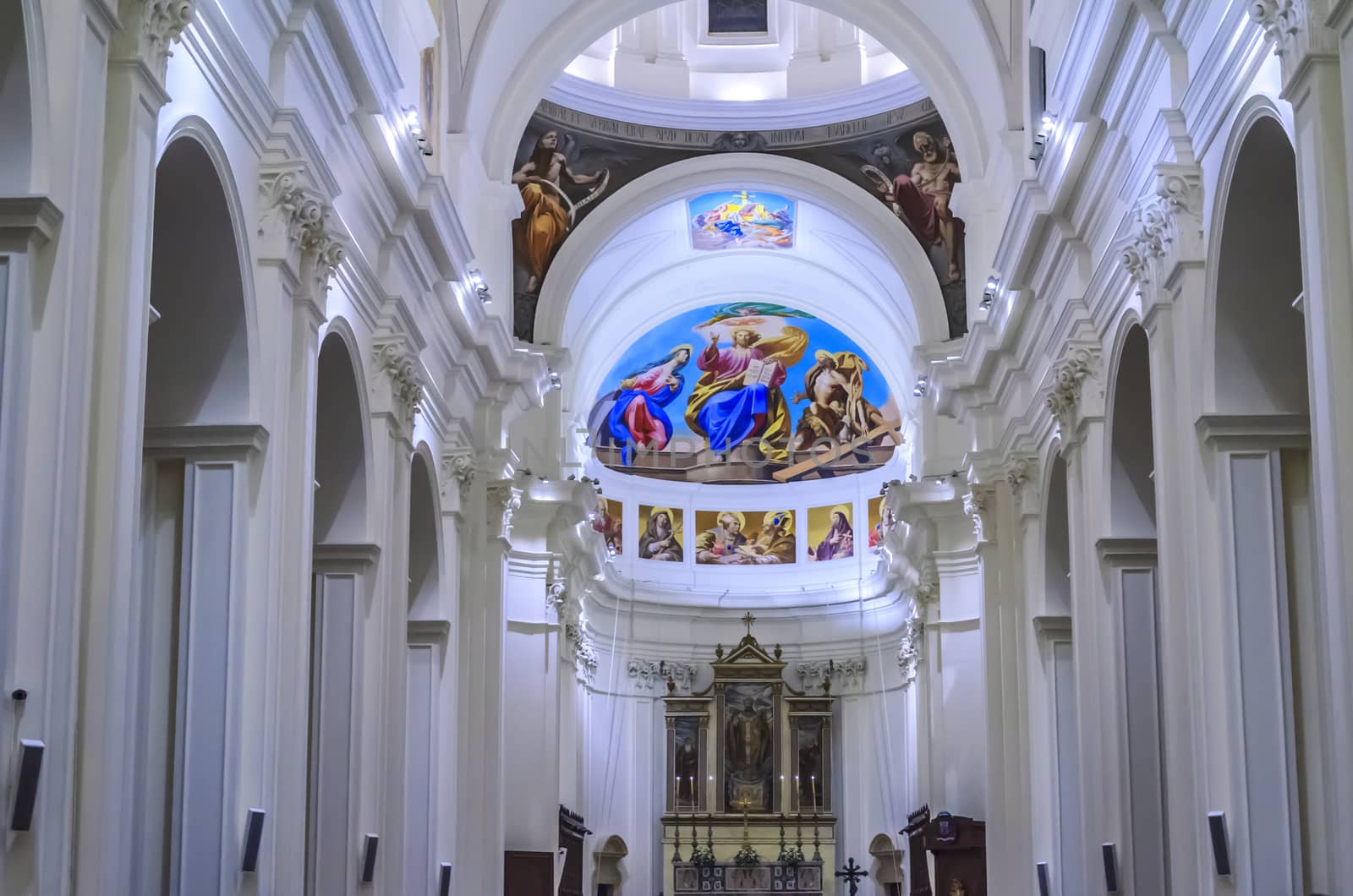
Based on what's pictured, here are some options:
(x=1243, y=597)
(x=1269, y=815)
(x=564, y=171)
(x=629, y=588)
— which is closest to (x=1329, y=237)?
(x=1243, y=597)

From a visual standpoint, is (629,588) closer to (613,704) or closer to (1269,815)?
(613,704)

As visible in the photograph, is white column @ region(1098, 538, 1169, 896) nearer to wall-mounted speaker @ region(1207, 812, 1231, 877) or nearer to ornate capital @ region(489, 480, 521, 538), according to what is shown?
wall-mounted speaker @ region(1207, 812, 1231, 877)

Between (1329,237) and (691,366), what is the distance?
23.0 metres

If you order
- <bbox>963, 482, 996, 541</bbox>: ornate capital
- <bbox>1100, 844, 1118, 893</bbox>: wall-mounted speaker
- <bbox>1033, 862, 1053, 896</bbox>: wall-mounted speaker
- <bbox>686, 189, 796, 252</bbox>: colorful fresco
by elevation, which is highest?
<bbox>686, 189, 796, 252</bbox>: colorful fresco

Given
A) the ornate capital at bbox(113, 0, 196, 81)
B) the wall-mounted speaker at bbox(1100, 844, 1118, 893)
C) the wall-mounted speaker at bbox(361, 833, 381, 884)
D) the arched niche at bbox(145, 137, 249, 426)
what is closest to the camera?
the ornate capital at bbox(113, 0, 196, 81)

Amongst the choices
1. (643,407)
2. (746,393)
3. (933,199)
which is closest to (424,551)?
(933,199)

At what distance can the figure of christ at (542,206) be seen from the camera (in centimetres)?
2277

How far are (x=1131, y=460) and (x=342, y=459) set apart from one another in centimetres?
578

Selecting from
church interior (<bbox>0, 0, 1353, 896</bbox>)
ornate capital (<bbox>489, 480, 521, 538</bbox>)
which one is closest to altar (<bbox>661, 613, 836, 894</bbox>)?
church interior (<bbox>0, 0, 1353, 896</bbox>)

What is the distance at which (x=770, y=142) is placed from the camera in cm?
2375

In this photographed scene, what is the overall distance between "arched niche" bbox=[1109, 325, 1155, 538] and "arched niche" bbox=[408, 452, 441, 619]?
624cm

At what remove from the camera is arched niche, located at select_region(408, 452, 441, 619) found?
16609mm

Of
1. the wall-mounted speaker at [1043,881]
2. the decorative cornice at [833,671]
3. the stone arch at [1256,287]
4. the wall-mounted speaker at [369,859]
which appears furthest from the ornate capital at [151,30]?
the decorative cornice at [833,671]

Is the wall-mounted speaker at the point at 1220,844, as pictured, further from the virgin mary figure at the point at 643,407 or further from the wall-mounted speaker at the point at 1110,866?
the virgin mary figure at the point at 643,407
